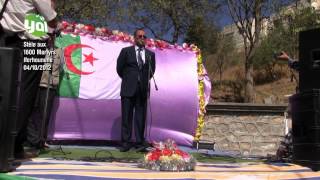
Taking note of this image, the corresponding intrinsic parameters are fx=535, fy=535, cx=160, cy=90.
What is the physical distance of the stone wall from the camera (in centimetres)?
952

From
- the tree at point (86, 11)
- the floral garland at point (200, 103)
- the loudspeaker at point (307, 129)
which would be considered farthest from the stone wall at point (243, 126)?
the tree at point (86, 11)

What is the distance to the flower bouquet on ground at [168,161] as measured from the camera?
3.97 meters

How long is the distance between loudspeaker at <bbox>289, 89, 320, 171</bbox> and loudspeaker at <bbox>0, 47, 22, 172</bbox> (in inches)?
94.5

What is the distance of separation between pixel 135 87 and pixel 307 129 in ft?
7.63

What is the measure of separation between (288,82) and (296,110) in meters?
23.0

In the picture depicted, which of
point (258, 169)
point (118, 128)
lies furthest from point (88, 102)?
point (258, 169)

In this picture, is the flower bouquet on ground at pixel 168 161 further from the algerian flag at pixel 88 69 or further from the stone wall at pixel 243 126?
the stone wall at pixel 243 126

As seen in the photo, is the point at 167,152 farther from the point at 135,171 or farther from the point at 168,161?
the point at 135,171

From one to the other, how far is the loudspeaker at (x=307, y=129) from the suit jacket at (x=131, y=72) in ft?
6.85

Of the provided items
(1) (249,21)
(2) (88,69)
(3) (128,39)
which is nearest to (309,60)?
(2) (88,69)

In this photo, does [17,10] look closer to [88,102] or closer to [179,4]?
[88,102]

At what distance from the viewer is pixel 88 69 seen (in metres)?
7.27

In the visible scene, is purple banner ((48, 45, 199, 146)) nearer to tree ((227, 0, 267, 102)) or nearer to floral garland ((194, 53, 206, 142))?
floral garland ((194, 53, 206, 142))

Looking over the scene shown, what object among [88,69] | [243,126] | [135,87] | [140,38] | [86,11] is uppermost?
[86,11]
